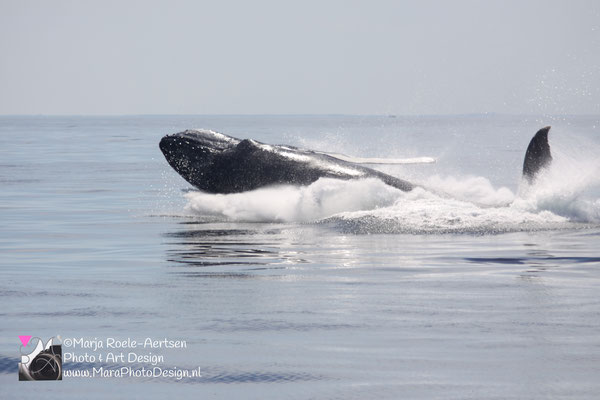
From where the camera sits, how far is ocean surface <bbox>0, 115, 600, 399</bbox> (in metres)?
7.39

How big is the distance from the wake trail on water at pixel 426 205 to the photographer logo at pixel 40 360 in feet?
29.8

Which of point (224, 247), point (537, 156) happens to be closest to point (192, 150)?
point (224, 247)

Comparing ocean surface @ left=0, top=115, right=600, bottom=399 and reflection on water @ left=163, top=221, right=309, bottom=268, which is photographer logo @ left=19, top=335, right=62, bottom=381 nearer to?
ocean surface @ left=0, top=115, right=600, bottom=399

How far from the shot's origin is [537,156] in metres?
18.0

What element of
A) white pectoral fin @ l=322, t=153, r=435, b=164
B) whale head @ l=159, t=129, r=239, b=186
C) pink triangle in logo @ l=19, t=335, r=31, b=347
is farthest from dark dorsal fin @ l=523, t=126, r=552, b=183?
pink triangle in logo @ l=19, t=335, r=31, b=347

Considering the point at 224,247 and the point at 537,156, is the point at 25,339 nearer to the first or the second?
the point at 224,247

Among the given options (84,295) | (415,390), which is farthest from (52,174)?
(415,390)

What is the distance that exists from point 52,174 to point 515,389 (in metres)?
31.5

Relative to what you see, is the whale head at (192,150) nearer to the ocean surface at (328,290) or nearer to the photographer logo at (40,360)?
the ocean surface at (328,290)

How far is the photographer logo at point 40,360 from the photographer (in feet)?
24.7

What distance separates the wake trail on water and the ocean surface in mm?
38

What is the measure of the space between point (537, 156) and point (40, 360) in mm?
11929

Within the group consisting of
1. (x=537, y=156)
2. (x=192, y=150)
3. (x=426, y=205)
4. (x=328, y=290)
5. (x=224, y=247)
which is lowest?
(x=328, y=290)

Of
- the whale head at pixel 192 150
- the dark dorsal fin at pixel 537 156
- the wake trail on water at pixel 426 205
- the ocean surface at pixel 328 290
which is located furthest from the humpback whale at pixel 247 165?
the dark dorsal fin at pixel 537 156
